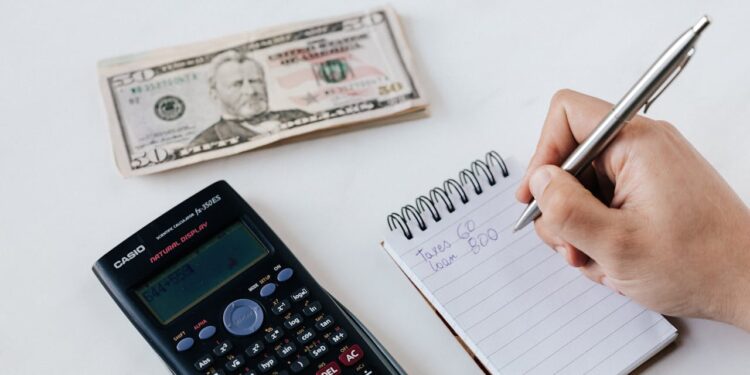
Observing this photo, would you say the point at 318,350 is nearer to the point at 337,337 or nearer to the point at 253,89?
the point at 337,337

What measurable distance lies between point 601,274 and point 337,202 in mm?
223

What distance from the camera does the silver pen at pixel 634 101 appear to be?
554 millimetres

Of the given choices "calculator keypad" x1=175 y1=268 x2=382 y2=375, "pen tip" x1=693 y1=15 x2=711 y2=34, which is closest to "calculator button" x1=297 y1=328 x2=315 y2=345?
"calculator keypad" x1=175 y1=268 x2=382 y2=375

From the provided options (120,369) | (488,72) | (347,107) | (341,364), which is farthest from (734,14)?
(120,369)

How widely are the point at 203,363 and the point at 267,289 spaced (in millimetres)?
72

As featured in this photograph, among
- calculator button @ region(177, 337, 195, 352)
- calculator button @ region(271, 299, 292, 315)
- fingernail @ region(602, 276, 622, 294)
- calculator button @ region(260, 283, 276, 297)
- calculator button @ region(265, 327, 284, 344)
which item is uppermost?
calculator button @ region(260, 283, 276, 297)

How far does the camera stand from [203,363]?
61cm

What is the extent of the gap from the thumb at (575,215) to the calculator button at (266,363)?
0.70 feet

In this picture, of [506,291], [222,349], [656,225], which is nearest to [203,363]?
[222,349]

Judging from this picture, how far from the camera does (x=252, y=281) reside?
65 cm

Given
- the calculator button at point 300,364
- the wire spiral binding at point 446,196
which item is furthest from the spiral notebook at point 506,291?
the calculator button at point 300,364

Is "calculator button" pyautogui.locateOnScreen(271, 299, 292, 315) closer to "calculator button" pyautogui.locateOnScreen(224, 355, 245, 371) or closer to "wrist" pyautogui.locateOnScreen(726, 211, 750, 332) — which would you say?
"calculator button" pyautogui.locateOnScreen(224, 355, 245, 371)

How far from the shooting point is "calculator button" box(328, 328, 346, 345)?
0.62m

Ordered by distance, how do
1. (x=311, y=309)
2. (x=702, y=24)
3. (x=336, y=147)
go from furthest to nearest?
(x=336, y=147), (x=311, y=309), (x=702, y=24)
